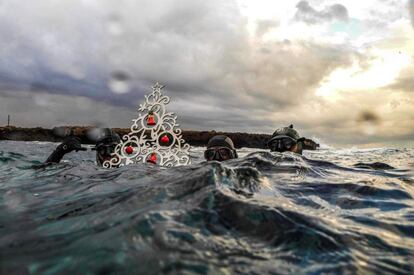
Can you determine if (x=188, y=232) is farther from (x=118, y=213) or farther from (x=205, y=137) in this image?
(x=205, y=137)

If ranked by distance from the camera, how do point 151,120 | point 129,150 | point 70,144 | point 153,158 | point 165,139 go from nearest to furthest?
1. point 70,144
2. point 129,150
3. point 153,158
4. point 165,139
5. point 151,120

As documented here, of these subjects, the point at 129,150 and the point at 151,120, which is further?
the point at 151,120

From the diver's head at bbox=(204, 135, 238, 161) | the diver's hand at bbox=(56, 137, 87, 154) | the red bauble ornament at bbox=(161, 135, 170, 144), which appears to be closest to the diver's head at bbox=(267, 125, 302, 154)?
the diver's head at bbox=(204, 135, 238, 161)

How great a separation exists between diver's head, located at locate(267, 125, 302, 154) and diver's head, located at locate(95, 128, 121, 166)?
4870 mm

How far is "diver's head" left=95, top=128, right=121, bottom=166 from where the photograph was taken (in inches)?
455

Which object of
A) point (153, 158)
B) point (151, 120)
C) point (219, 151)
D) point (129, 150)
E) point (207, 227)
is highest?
point (151, 120)

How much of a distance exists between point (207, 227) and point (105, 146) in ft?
28.6

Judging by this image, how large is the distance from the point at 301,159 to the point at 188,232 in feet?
20.1

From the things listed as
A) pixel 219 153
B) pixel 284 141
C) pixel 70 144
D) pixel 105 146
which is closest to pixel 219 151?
pixel 219 153

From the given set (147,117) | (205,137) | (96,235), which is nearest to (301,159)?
(147,117)

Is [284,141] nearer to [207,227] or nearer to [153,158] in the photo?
[153,158]

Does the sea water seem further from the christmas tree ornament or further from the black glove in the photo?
the christmas tree ornament

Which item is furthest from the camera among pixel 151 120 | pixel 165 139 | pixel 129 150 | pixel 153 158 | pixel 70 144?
pixel 151 120

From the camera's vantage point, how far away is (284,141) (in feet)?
33.6
